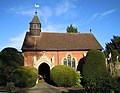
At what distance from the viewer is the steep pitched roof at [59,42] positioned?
41.6m

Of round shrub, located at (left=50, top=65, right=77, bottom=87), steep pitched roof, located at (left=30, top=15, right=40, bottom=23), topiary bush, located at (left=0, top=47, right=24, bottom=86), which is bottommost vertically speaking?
round shrub, located at (left=50, top=65, right=77, bottom=87)

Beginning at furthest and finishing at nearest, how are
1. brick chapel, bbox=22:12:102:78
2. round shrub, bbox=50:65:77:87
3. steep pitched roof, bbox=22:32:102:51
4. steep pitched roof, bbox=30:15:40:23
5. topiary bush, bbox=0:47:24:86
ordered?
steep pitched roof, bbox=30:15:40:23 < steep pitched roof, bbox=22:32:102:51 < brick chapel, bbox=22:12:102:78 < topiary bush, bbox=0:47:24:86 < round shrub, bbox=50:65:77:87

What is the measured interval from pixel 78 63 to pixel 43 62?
26.2ft

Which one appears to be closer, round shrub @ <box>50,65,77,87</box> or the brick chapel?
round shrub @ <box>50,65,77,87</box>

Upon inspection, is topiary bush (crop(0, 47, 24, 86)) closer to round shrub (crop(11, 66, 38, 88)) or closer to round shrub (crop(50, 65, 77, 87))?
round shrub (crop(11, 66, 38, 88))

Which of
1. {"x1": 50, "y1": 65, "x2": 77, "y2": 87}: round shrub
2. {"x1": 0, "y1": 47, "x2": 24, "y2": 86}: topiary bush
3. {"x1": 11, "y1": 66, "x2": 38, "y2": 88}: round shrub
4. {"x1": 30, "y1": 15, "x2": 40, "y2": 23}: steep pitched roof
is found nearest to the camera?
{"x1": 11, "y1": 66, "x2": 38, "y2": 88}: round shrub

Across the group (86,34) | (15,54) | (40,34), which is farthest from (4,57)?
(86,34)

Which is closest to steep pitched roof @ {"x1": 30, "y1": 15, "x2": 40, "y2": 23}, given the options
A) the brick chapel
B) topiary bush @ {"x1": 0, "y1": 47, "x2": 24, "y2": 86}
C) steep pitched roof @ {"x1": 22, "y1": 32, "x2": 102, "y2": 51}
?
the brick chapel

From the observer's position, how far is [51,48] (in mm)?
41469

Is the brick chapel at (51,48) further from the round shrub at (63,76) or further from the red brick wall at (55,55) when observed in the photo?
the round shrub at (63,76)

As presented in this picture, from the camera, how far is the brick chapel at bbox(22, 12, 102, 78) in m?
40.8

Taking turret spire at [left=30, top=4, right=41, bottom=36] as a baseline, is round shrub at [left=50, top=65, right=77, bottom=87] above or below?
below

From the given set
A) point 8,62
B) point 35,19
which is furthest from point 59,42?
point 8,62

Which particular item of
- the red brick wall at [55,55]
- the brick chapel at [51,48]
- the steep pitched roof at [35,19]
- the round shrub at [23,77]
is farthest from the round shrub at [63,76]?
the steep pitched roof at [35,19]
